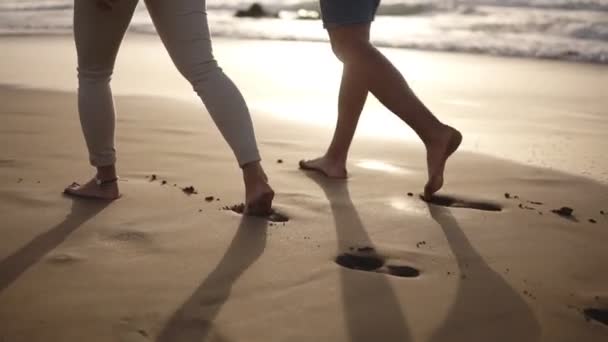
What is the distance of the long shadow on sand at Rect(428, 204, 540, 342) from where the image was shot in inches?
62.3

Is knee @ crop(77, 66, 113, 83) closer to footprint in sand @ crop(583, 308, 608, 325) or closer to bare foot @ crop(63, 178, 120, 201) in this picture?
bare foot @ crop(63, 178, 120, 201)

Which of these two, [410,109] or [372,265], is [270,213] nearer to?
[372,265]

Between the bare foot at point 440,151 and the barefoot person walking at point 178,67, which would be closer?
the barefoot person walking at point 178,67

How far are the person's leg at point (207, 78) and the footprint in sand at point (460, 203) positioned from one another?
0.67 m

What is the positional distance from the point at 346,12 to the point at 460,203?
818mm

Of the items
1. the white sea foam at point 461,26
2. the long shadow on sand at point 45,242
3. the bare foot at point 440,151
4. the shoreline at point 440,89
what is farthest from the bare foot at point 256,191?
the white sea foam at point 461,26

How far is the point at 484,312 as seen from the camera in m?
1.69

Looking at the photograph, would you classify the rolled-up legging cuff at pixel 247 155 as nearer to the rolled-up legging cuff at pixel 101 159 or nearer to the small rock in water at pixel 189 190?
the small rock in water at pixel 189 190

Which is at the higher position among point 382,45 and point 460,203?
point 382,45

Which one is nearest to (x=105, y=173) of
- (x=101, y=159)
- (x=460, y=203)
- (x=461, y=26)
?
(x=101, y=159)

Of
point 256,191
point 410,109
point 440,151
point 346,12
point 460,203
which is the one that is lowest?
point 460,203

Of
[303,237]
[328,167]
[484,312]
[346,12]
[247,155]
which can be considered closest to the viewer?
[484,312]

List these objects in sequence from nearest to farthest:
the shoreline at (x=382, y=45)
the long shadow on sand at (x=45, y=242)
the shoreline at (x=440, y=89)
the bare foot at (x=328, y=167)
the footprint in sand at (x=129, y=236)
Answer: the long shadow on sand at (x=45, y=242) → the footprint in sand at (x=129, y=236) → the bare foot at (x=328, y=167) → the shoreline at (x=440, y=89) → the shoreline at (x=382, y=45)

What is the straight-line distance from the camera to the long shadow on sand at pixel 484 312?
1.58 m
